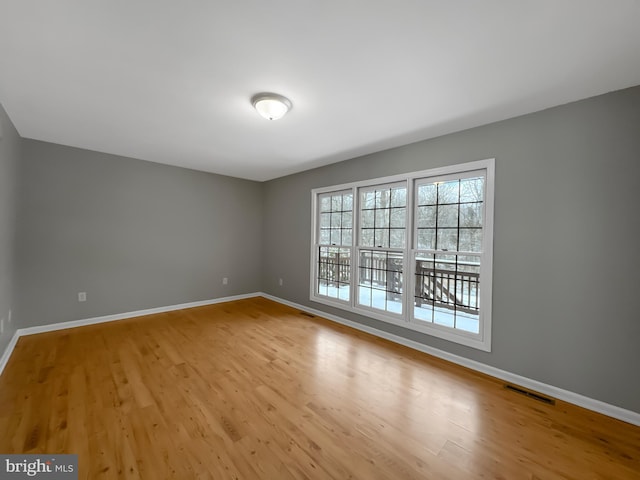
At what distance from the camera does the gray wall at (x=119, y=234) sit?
3447mm

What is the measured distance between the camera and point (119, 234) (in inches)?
160

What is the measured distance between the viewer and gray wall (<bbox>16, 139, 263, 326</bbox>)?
11.3ft

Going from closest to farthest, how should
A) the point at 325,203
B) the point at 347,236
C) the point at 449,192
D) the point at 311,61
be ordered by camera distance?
the point at 311,61 → the point at 449,192 → the point at 347,236 → the point at 325,203

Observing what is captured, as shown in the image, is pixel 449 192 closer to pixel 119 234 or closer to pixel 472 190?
pixel 472 190

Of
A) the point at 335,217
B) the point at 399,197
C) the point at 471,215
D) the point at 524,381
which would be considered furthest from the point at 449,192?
the point at 524,381

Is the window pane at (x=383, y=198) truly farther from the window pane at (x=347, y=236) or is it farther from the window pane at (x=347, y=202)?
the window pane at (x=347, y=236)

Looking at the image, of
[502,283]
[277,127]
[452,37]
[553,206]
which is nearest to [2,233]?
[277,127]

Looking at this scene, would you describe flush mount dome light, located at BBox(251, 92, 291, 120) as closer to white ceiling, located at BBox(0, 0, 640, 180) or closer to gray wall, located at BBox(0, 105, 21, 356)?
white ceiling, located at BBox(0, 0, 640, 180)

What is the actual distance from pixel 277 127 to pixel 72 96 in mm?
1831

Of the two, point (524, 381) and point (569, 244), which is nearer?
point (569, 244)

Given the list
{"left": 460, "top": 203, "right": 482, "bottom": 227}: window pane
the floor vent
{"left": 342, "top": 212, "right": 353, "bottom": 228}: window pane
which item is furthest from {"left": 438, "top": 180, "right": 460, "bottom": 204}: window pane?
the floor vent

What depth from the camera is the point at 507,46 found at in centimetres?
161

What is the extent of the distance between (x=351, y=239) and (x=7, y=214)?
162 inches

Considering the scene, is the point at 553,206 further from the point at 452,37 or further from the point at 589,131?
the point at 452,37
